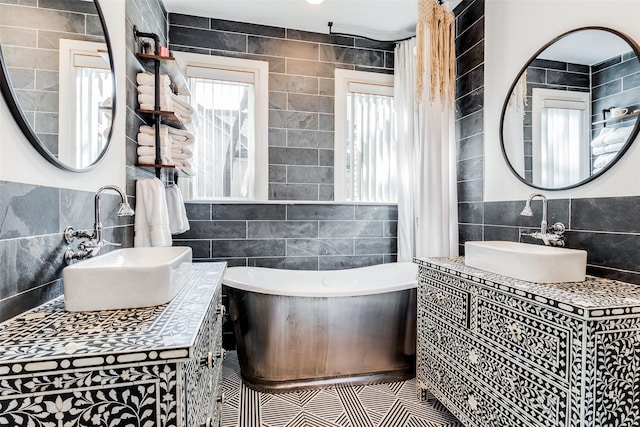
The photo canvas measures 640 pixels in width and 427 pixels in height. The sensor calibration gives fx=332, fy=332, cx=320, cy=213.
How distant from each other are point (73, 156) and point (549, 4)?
264 centimetres

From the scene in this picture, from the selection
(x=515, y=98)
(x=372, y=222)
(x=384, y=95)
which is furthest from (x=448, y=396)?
(x=384, y=95)

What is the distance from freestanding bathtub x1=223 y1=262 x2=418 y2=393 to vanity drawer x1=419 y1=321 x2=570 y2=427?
Answer: 17.4 inches

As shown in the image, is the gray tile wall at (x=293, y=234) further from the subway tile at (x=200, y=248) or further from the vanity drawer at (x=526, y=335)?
the vanity drawer at (x=526, y=335)

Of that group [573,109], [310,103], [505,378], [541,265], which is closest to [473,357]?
[505,378]

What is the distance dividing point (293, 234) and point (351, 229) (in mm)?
564

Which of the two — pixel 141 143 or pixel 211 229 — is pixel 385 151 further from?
pixel 141 143

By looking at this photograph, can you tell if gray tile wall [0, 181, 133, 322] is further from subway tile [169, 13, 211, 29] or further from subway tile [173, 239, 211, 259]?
subway tile [169, 13, 211, 29]

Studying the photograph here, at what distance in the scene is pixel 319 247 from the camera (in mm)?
3135

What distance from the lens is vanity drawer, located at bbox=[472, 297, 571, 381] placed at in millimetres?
1194

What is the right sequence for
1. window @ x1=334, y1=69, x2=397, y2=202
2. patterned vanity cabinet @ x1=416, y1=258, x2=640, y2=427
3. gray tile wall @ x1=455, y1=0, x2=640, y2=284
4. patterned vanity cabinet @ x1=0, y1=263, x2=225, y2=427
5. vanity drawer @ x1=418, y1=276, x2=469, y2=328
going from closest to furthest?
1. patterned vanity cabinet @ x1=0, y1=263, x2=225, y2=427
2. patterned vanity cabinet @ x1=416, y1=258, x2=640, y2=427
3. gray tile wall @ x1=455, y1=0, x2=640, y2=284
4. vanity drawer @ x1=418, y1=276, x2=469, y2=328
5. window @ x1=334, y1=69, x2=397, y2=202

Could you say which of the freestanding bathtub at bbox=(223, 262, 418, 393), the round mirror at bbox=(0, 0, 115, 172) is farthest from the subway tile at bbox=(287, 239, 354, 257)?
the round mirror at bbox=(0, 0, 115, 172)

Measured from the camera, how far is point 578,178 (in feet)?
5.82

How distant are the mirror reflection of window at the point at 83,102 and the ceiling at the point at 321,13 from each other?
1506mm

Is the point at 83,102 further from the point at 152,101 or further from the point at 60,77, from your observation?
the point at 152,101
